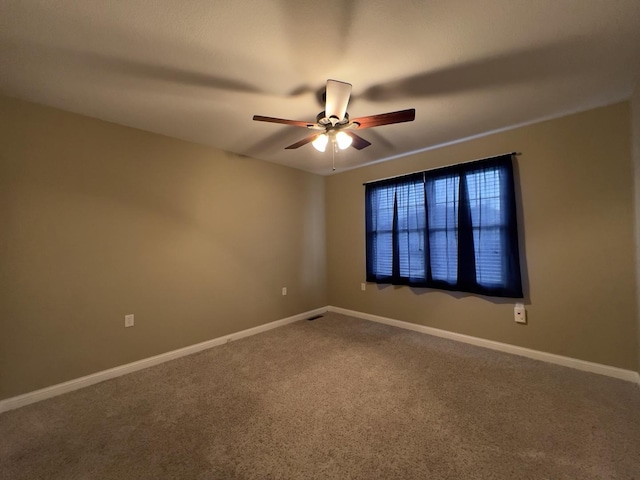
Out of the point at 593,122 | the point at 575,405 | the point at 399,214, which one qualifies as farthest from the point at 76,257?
the point at 593,122

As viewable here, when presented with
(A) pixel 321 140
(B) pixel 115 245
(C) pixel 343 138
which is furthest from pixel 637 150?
(B) pixel 115 245

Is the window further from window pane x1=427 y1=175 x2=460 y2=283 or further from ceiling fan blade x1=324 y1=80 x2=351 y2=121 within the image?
ceiling fan blade x1=324 y1=80 x2=351 y2=121

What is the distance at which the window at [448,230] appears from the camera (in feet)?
8.82

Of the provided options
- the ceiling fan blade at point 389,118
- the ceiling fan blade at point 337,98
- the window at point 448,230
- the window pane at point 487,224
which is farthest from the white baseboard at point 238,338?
the ceiling fan blade at point 337,98

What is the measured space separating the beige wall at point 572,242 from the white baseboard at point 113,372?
266 centimetres

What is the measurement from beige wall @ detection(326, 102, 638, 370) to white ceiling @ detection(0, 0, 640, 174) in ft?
0.94

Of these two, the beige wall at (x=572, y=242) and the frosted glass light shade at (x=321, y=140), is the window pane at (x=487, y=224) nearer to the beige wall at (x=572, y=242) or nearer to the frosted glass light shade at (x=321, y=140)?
the beige wall at (x=572, y=242)

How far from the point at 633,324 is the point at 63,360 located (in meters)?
4.76

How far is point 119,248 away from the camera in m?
2.43

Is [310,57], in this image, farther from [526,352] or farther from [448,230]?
[526,352]

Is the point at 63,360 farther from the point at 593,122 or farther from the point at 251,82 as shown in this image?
the point at 593,122

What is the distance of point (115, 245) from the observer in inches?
94.8

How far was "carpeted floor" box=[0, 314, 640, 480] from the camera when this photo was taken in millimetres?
1362

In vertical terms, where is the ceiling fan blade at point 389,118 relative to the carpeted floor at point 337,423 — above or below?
above
